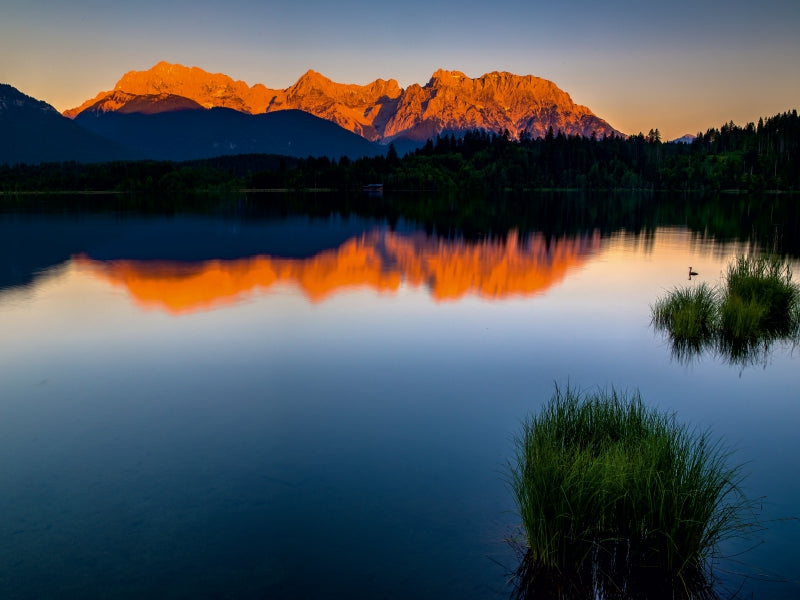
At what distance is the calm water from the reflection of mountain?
1.29 ft

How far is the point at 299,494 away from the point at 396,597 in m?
3.41

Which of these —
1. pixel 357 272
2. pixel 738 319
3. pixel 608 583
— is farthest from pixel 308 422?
pixel 357 272

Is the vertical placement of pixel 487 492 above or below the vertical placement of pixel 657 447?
below

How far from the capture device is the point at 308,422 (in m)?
15.2

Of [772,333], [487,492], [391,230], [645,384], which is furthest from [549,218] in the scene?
[487,492]

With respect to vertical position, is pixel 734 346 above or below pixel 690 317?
below

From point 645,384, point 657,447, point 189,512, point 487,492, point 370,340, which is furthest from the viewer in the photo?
point 370,340

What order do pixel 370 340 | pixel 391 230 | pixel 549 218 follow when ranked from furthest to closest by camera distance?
pixel 549 218
pixel 391 230
pixel 370 340

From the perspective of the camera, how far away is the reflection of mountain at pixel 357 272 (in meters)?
32.3

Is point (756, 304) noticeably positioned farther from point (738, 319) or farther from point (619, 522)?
point (619, 522)

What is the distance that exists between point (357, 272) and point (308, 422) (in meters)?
25.4

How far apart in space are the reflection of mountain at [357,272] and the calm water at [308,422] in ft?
1.29

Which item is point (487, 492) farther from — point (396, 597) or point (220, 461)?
point (220, 461)

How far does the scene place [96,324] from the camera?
25.0 m
